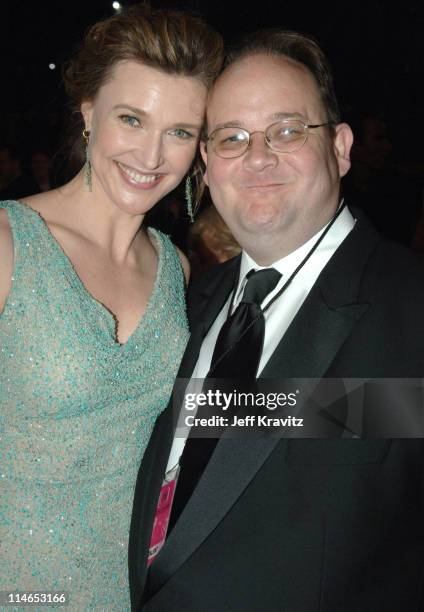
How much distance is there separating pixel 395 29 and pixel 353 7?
569 millimetres

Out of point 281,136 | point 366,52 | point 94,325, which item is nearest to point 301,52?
point 281,136

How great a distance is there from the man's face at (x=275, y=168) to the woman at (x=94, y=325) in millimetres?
263

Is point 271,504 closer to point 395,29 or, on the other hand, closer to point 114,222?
point 114,222

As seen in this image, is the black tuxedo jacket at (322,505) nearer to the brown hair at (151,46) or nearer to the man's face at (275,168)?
the man's face at (275,168)

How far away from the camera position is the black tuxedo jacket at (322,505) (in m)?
1.32

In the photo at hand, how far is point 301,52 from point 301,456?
3.98 ft

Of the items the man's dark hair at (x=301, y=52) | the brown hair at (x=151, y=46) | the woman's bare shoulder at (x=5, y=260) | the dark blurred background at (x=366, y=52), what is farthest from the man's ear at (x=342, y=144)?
the dark blurred background at (x=366, y=52)

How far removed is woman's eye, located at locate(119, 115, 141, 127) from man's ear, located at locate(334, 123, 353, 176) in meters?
0.66

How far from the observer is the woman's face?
1.88 meters

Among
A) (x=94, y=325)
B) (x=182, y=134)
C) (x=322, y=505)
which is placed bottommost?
(x=322, y=505)

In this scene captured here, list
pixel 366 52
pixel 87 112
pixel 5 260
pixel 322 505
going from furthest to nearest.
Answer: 1. pixel 366 52
2. pixel 87 112
3. pixel 5 260
4. pixel 322 505

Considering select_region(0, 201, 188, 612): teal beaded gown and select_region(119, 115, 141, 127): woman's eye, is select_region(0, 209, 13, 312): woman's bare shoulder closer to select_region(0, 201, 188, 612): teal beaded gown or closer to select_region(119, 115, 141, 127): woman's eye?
select_region(0, 201, 188, 612): teal beaded gown

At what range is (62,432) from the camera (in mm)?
1765

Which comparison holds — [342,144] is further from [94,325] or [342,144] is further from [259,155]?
[94,325]
